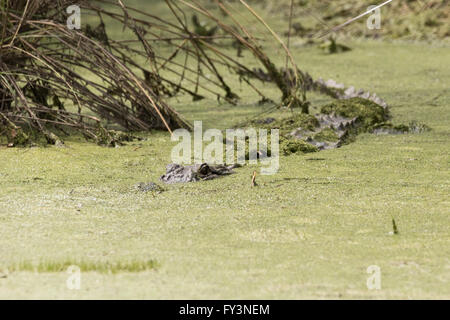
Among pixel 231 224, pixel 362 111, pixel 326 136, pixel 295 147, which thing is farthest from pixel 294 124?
pixel 231 224

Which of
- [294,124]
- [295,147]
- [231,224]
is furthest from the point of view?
[294,124]

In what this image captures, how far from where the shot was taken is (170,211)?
1.98 m

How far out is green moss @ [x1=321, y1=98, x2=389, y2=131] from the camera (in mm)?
3332

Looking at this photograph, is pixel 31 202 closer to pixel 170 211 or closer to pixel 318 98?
pixel 170 211

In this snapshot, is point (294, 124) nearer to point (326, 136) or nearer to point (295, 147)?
point (326, 136)

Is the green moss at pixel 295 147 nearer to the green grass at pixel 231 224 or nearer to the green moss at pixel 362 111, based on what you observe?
the green grass at pixel 231 224

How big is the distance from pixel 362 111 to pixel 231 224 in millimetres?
1749

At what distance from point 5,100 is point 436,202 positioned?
1.82 meters

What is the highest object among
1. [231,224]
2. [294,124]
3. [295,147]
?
[294,124]

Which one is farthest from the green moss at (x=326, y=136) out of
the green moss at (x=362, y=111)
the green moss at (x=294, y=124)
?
the green moss at (x=362, y=111)

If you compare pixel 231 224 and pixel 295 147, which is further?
pixel 295 147

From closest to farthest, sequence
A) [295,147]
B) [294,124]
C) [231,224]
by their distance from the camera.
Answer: [231,224]
[295,147]
[294,124]

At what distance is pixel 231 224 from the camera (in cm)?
185

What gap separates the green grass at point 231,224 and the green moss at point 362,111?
0.22m
